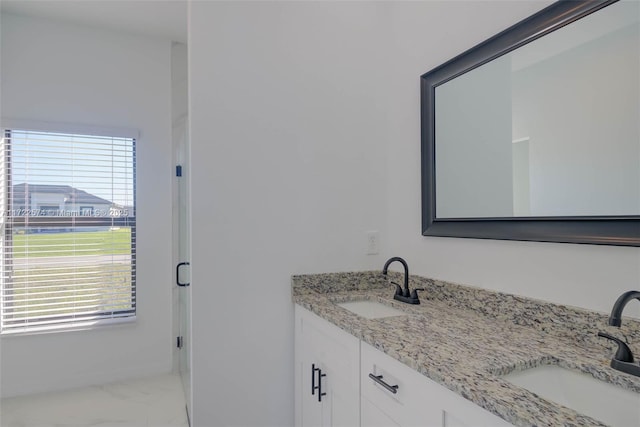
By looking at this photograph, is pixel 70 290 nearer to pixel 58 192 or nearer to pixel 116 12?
pixel 58 192

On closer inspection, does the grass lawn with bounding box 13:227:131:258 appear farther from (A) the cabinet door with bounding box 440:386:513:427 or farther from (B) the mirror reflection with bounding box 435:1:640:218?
(A) the cabinet door with bounding box 440:386:513:427

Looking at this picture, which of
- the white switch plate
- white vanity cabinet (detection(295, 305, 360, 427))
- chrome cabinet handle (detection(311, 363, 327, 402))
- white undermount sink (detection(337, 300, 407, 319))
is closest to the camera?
white vanity cabinet (detection(295, 305, 360, 427))

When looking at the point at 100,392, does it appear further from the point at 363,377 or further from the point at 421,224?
the point at 421,224

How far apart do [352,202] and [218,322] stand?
Result: 0.90 meters

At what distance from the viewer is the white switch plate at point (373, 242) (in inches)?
78.7

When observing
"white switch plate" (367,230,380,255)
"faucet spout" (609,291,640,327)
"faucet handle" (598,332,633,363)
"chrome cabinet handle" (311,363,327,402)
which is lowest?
"chrome cabinet handle" (311,363,327,402)

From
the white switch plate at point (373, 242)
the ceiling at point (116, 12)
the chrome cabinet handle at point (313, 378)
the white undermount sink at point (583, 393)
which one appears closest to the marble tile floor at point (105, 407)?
the chrome cabinet handle at point (313, 378)

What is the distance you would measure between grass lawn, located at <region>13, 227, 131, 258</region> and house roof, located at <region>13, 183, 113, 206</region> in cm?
24

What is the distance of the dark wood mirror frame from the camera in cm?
107

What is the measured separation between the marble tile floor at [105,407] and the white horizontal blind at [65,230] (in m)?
0.50

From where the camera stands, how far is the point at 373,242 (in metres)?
2.01

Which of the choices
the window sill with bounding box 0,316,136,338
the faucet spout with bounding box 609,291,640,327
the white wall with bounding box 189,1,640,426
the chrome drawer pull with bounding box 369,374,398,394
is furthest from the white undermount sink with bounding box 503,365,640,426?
the window sill with bounding box 0,316,136,338

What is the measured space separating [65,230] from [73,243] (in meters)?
0.11

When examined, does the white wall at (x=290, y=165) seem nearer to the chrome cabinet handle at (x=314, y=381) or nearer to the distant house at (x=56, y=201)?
the chrome cabinet handle at (x=314, y=381)
